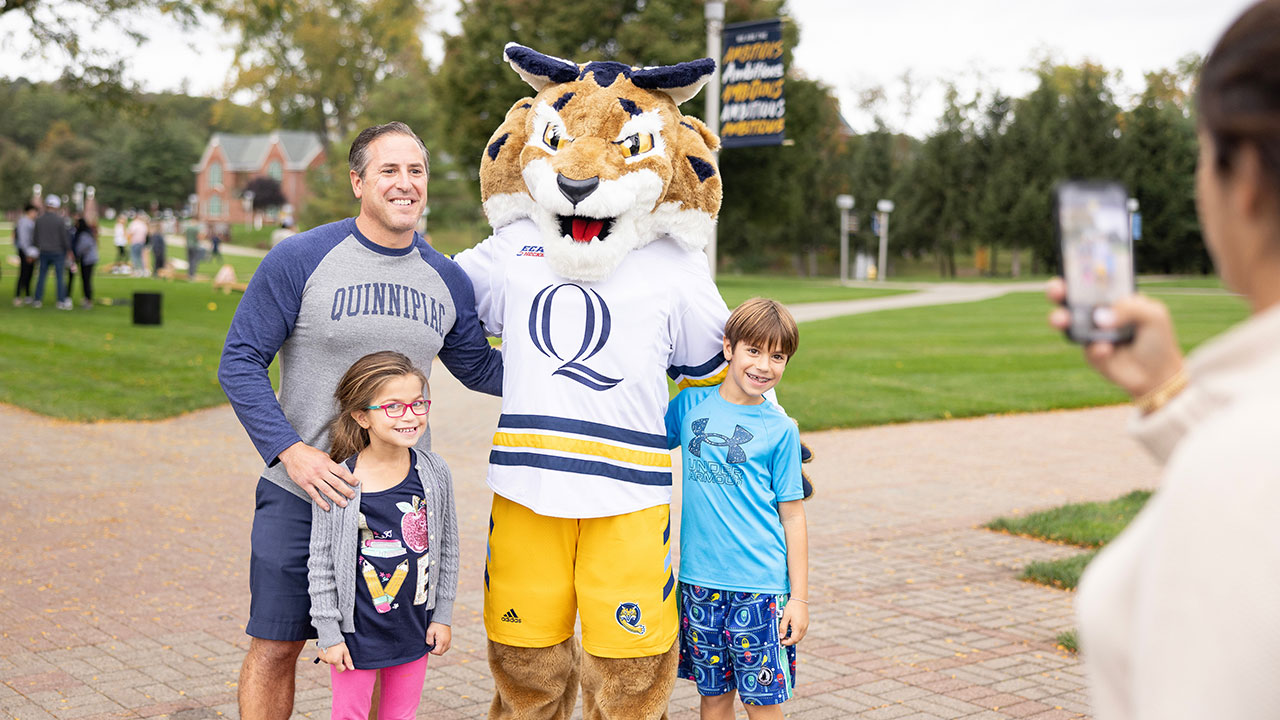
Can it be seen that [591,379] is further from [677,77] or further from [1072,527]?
[1072,527]

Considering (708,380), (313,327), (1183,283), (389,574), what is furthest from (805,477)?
(1183,283)

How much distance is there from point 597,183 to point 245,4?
19.4m

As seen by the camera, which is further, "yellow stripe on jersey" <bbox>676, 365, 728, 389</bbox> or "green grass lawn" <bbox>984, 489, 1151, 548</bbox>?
"green grass lawn" <bbox>984, 489, 1151, 548</bbox>

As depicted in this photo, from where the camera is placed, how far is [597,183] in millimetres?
3607

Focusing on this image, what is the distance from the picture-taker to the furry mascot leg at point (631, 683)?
11.7 ft

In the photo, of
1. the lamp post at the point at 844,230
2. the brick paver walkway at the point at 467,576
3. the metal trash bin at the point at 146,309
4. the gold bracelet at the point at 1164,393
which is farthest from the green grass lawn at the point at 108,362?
the lamp post at the point at 844,230

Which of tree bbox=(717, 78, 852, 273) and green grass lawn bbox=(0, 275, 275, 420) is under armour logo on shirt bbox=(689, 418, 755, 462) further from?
tree bbox=(717, 78, 852, 273)

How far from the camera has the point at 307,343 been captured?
11.5 feet

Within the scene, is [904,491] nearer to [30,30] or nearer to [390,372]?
[390,372]

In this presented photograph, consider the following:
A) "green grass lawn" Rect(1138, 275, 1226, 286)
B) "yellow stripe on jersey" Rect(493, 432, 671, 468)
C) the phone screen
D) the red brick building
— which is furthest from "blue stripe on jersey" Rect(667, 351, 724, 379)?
the red brick building

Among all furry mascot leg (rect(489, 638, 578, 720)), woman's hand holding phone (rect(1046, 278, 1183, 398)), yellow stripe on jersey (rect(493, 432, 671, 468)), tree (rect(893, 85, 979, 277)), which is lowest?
furry mascot leg (rect(489, 638, 578, 720))

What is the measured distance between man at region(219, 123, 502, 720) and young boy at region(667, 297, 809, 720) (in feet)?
2.66

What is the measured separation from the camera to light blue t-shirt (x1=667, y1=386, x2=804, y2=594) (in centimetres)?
356

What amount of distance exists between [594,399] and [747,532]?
24.3 inches
